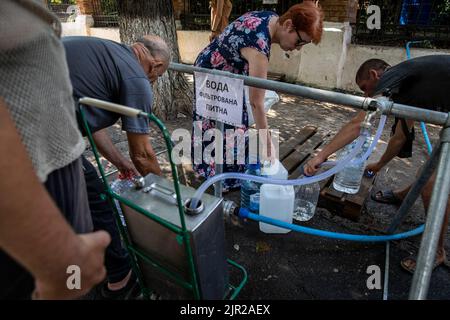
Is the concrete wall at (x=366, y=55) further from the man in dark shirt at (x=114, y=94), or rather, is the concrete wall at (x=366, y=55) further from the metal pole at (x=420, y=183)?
the man in dark shirt at (x=114, y=94)

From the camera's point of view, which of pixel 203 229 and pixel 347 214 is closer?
pixel 203 229

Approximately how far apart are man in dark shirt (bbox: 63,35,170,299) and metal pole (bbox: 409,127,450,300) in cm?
146

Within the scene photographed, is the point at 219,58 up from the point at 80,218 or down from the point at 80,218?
up

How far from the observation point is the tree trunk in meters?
4.12

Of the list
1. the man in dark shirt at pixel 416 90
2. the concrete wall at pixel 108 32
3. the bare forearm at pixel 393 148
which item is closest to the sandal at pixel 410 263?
the man in dark shirt at pixel 416 90

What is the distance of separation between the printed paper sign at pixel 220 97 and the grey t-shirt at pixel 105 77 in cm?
55

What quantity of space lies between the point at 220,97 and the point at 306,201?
141 centimetres

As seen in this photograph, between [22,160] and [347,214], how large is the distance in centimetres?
253

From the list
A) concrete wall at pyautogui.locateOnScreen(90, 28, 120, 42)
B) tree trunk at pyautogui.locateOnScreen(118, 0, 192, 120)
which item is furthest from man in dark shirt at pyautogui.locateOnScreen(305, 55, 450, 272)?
concrete wall at pyautogui.locateOnScreen(90, 28, 120, 42)

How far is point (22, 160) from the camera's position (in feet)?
2.08

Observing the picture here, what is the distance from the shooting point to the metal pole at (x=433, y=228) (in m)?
1.16

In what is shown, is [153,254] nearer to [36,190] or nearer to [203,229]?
[203,229]

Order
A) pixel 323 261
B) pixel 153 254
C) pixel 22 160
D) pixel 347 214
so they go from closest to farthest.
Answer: pixel 22 160 < pixel 153 254 < pixel 323 261 < pixel 347 214
